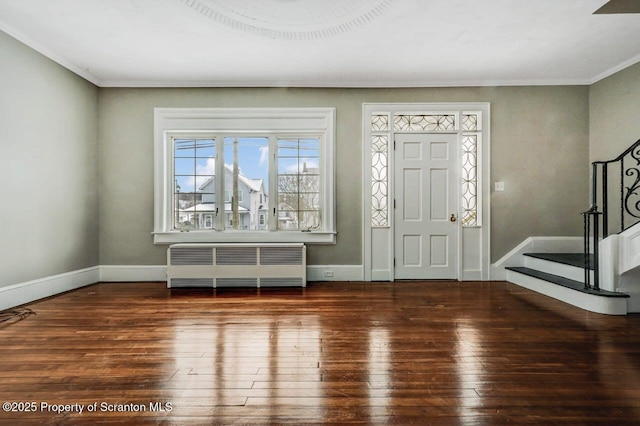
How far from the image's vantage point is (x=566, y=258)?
4621 millimetres

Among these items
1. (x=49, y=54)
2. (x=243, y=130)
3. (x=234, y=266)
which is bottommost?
(x=234, y=266)

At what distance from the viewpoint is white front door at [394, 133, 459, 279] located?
518cm

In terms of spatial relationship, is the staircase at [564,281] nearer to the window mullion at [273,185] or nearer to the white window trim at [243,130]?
the white window trim at [243,130]

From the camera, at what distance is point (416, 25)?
359cm

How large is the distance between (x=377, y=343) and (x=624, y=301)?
105 inches

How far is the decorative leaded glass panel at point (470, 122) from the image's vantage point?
518 centimetres

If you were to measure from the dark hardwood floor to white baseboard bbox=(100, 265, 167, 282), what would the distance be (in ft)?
3.99

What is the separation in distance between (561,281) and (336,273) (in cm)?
284

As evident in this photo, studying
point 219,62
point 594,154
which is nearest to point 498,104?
point 594,154

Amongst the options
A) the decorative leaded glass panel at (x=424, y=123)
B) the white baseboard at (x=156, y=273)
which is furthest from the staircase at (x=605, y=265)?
the white baseboard at (x=156, y=273)

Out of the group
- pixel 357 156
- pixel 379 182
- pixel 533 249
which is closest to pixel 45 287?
pixel 357 156

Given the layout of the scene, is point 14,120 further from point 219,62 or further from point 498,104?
point 498,104

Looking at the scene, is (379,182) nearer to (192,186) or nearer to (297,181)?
(297,181)

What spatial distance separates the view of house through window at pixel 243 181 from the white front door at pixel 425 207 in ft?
4.17
